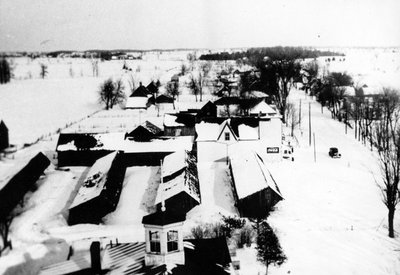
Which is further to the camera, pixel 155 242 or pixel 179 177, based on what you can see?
pixel 179 177

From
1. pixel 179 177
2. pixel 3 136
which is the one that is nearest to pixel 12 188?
pixel 3 136

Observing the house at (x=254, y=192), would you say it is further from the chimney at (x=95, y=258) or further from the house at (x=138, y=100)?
the house at (x=138, y=100)

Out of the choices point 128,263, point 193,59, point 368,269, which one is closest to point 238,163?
point 368,269

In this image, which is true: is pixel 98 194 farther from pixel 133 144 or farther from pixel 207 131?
pixel 207 131

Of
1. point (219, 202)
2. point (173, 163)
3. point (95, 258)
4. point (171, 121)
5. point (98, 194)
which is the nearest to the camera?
point (95, 258)

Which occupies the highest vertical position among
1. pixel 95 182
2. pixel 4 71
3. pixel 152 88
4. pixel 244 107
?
pixel 152 88

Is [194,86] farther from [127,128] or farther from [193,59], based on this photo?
[193,59]
